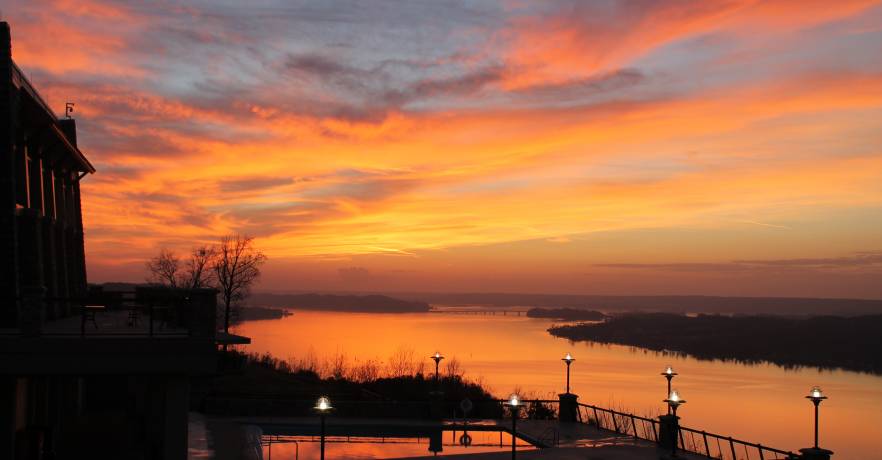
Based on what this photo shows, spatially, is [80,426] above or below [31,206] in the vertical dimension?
below

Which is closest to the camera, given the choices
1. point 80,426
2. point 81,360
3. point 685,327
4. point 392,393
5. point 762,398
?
point 81,360

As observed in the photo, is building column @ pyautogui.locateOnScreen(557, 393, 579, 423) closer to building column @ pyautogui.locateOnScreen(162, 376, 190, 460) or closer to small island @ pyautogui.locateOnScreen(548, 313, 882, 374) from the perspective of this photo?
building column @ pyautogui.locateOnScreen(162, 376, 190, 460)

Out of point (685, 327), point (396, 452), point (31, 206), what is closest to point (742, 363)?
point (685, 327)

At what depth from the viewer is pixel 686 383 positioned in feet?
257

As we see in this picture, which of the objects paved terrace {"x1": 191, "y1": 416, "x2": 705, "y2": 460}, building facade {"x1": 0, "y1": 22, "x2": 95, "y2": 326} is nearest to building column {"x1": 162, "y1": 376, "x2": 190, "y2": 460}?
building facade {"x1": 0, "y1": 22, "x2": 95, "y2": 326}

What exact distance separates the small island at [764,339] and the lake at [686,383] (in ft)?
25.5

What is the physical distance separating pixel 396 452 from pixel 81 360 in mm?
13333

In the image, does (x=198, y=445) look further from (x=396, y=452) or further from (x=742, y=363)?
(x=742, y=363)

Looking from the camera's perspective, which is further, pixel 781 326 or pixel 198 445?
pixel 781 326

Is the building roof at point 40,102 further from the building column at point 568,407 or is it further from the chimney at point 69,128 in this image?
the building column at point 568,407

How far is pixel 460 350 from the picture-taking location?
114 m

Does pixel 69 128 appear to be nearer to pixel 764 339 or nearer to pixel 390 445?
pixel 390 445

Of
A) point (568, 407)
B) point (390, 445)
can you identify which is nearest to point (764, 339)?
point (568, 407)

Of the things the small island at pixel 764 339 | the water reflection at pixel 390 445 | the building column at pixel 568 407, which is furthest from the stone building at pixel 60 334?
the small island at pixel 764 339
